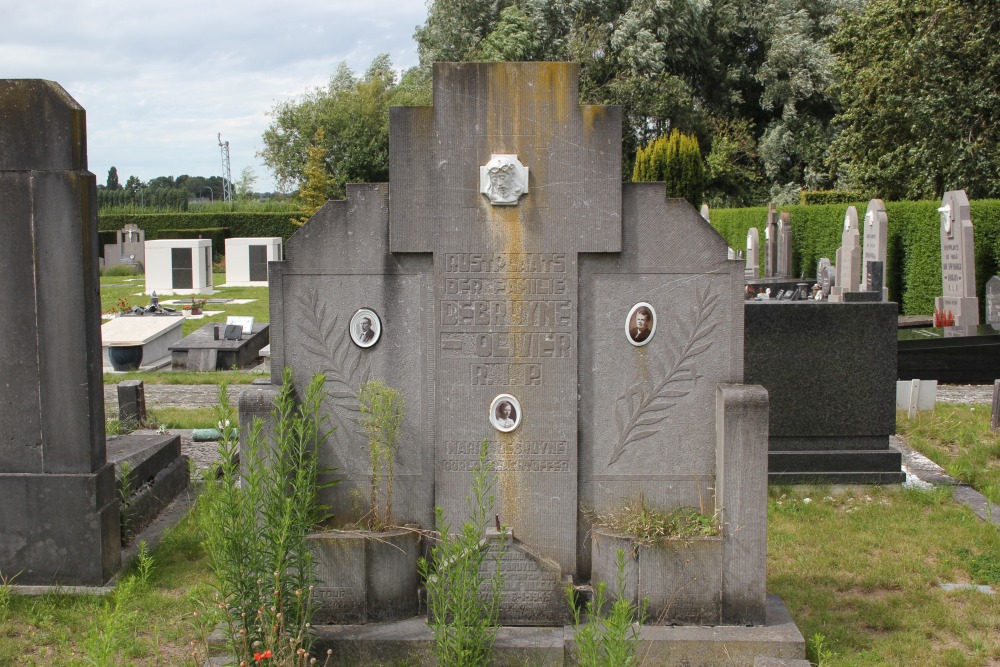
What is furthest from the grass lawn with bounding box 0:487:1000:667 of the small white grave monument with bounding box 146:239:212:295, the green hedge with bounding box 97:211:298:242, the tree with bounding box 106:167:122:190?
the tree with bounding box 106:167:122:190

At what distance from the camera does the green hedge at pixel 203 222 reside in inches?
1748

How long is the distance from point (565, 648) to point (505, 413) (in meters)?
1.08

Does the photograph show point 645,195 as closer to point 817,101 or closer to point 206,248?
point 206,248

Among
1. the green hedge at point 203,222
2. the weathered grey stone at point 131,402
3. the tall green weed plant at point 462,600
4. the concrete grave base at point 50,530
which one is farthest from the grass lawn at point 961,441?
the green hedge at point 203,222

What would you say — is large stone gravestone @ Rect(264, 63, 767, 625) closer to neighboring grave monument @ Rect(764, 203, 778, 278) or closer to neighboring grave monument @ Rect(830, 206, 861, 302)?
neighboring grave monument @ Rect(830, 206, 861, 302)

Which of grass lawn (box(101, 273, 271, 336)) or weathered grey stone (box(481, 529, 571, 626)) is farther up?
grass lawn (box(101, 273, 271, 336))

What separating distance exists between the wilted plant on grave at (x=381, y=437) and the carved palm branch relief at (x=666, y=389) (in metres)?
1.03

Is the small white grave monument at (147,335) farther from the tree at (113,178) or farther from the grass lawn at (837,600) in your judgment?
the tree at (113,178)

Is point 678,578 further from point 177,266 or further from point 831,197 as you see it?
point 831,197

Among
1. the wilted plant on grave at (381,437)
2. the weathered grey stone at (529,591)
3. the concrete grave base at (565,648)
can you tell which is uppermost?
the wilted plant on grave at (381,437)

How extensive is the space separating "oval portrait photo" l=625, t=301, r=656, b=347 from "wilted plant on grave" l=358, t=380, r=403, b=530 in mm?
1116

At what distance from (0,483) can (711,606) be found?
12.6 feet

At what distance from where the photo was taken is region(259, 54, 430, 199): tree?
40844mm

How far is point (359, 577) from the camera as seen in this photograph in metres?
4.46
